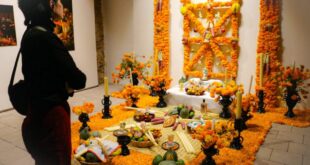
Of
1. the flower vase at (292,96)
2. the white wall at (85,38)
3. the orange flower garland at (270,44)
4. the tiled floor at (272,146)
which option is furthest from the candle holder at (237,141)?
the white wall at (85,38)

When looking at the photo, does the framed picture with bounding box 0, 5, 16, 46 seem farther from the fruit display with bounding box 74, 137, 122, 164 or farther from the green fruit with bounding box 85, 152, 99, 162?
the green fruit with bounding box 85, 152, 99, 162

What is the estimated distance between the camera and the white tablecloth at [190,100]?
4323 millimetres

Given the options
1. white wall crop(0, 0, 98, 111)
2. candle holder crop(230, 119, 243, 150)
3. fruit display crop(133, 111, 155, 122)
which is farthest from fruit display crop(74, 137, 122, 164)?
white wall crop(0, 0, 98, 111)

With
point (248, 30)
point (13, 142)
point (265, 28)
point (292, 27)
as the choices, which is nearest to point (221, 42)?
point (248, 30)

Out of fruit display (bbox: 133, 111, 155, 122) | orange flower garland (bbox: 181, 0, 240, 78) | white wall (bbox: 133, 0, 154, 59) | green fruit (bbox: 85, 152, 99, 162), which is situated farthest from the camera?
white wall (bbox: 133, 0, 154, 59)

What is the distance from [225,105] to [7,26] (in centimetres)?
399

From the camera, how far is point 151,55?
611 centimetres

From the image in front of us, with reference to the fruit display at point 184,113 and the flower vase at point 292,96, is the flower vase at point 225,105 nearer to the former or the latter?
the fruit display at point 184,113

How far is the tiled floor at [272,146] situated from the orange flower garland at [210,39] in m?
1.72

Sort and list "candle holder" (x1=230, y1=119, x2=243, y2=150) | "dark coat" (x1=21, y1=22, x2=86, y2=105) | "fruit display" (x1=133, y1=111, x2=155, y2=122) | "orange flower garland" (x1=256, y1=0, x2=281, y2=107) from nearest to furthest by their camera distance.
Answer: "dark coat" (x1=21, y1=22, x2=86, y2=105) → "candle holder" (x1=230, y1=119, x2=243, y2=150) → "fruit display" (x1=133, y1=111, x2=155, y2=122) → "orange flower garland" (x1=256, y1=0, x2=281, y2=107)

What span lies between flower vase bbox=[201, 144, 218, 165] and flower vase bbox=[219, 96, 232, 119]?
1553mm

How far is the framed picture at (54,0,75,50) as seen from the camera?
5680 mm

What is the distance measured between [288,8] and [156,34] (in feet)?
8.65

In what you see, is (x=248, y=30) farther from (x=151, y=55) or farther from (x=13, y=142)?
(x=13, y=142)
